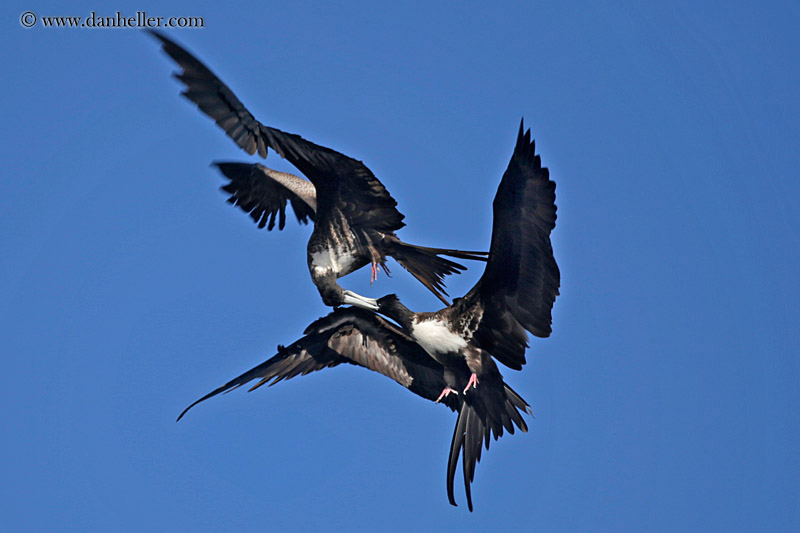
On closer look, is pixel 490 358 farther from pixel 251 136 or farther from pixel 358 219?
pixel 251 136

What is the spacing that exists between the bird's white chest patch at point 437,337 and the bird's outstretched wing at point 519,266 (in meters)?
0.23

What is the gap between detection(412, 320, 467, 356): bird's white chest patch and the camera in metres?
11.5

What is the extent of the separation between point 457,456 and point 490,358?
107 cm

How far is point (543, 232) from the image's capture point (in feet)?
35.3

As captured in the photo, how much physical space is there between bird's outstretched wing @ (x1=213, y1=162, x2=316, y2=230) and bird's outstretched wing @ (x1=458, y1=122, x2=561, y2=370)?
3.63 metres

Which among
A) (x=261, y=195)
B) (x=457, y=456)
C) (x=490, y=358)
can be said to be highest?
(x=261, y=195)

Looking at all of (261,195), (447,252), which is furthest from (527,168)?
(261,195)

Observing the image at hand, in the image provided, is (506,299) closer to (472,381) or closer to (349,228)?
(472,381)

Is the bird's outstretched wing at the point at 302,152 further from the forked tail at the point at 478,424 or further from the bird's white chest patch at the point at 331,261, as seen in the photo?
the forked tail at the point at 478,424

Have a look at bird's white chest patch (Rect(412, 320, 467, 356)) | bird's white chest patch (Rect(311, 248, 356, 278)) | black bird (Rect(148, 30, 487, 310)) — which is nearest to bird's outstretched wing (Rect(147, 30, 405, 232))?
black bird (Rect(148, 30, 487, 310))

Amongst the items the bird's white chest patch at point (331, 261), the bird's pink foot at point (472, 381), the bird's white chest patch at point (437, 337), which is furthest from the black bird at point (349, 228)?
the bird's pink foot at point (472, 381)

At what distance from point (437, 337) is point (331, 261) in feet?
5.35

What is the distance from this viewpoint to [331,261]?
40.9ft

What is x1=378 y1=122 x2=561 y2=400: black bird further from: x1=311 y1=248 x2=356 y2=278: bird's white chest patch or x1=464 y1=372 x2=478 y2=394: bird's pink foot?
x1=311 y1=248 x2=356 y2=278: bird's white chest patch
